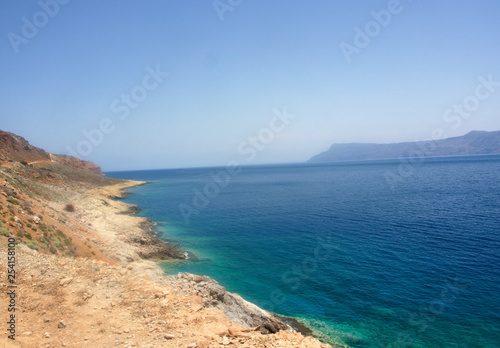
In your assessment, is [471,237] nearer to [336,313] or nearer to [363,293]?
[363,293]

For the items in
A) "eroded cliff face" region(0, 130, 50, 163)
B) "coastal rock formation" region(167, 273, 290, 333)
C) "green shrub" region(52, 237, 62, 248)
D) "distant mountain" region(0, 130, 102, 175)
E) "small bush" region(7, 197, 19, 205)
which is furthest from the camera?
"eroded cliff face" region(0, 130, 50, 163)

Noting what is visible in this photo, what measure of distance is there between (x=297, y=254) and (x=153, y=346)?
82.8 feet

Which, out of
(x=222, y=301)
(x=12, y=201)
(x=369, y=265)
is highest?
(x=12, y=201)

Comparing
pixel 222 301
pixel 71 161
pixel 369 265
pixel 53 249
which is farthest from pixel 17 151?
pixel 369 265

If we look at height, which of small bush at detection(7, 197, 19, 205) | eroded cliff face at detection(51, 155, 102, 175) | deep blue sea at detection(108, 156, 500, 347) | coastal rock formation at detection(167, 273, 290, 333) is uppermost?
eroded cliff face at detection(51, 155, 102, 175)

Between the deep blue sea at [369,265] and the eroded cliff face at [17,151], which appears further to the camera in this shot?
the eroded cliff face at [17,151]

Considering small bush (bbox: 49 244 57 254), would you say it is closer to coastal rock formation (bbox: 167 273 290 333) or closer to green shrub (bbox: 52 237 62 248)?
green shrub (bbox: 52 237 62 248)

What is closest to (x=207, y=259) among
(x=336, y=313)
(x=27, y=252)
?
(x=336, y=313)

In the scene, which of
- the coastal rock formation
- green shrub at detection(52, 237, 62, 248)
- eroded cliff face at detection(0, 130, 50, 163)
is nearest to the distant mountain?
eroded cliff face at detection(0, 130, 50, 163)

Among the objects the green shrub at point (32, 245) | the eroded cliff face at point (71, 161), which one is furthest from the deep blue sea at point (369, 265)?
the eroded cliff face at point (71, 161)

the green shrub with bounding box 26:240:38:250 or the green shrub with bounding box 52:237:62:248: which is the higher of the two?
the green shrub with bounding box 26:240:38:250

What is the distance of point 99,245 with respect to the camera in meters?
28.4

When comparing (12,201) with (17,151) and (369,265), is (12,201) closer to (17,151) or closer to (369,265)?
(369,265)

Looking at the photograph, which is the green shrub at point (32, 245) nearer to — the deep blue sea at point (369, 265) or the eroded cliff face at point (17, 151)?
the deep blue sea at point (369, 265)
